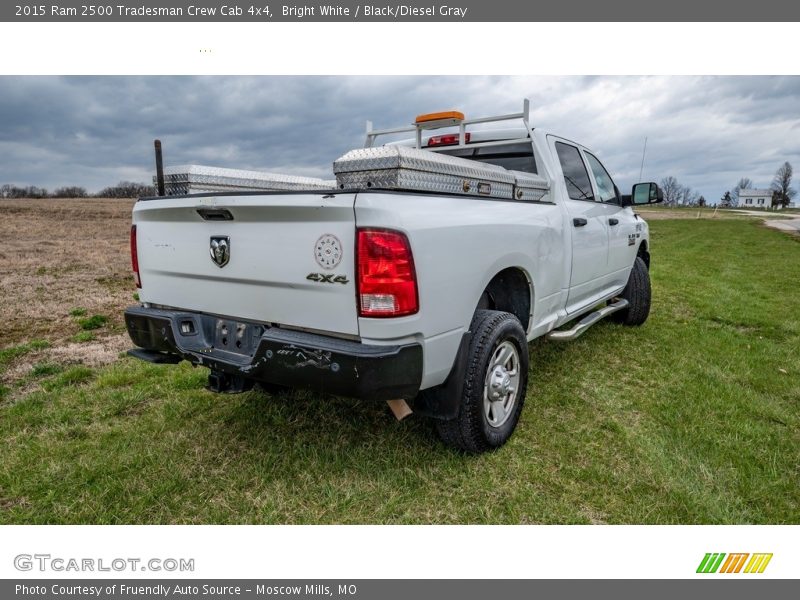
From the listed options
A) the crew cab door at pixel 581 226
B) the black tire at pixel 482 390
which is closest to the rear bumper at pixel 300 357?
the black tire at pixel 482 390

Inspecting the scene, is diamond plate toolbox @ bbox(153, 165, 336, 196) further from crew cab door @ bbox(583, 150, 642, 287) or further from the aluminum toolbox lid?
crew cab door @ bbox(583, 150, 642, 287)

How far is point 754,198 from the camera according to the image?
357 ft

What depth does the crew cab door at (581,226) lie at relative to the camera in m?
3.99

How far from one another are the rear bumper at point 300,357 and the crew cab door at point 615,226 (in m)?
3.22

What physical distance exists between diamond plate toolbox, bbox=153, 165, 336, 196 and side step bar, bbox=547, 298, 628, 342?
2.20 metres

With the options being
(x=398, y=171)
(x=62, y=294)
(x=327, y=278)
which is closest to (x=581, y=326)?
(x=398, y=171)

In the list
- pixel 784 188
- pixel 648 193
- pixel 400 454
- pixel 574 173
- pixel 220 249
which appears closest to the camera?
pixel 220 249

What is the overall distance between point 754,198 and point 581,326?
5137 inches

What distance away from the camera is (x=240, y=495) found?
261cm

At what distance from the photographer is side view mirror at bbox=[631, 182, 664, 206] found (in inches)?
198

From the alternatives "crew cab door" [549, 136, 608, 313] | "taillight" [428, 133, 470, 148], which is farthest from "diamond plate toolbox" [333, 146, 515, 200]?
"taillight" [428, 133, 470, 148]

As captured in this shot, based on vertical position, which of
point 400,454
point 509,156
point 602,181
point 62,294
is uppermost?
point 509,156

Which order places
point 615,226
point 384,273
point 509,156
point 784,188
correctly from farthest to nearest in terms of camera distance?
point 784,188
point 615,226
point 509,156
point 384,273

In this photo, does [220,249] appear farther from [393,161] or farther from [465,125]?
[465,125]
